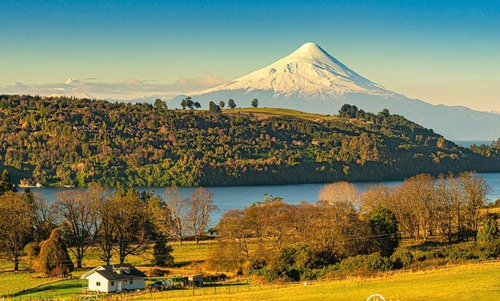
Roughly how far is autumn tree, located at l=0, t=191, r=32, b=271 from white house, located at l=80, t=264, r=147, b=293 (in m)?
14.6

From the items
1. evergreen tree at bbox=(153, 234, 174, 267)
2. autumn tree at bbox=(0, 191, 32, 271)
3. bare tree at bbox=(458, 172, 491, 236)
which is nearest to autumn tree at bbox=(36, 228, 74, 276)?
autumn tree at bbox=(0, 191, 32, 271)

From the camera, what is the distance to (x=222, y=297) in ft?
145

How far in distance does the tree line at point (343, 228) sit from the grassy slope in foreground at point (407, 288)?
18.7ft

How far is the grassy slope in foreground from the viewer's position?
41.5m

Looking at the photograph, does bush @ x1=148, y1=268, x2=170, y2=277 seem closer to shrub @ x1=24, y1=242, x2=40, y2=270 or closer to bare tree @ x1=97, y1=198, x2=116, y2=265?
bare tree @ x1=97, y1=198, x2=116, y2=265

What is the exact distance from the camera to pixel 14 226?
2660 inches

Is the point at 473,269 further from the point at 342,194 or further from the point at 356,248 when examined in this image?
the point at 342,194

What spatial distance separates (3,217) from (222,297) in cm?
3145

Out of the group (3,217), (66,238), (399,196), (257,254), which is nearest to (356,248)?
(257,254)

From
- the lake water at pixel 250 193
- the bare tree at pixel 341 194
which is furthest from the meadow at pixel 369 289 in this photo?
the lake water at pixel 250 193

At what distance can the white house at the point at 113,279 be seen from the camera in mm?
52031

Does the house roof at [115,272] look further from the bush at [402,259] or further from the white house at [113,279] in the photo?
the bush at [402,259]

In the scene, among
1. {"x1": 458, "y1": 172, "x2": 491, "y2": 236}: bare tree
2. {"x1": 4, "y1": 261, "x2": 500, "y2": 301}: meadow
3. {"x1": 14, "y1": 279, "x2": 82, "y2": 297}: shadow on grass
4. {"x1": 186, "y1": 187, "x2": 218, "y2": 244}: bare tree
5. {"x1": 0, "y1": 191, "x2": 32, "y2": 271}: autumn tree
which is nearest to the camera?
{"x1": 4, "y1": 261, "x2": 500, "y2": 301}: meadow

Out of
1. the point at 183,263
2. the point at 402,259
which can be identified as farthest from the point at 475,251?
the point at 183,263
